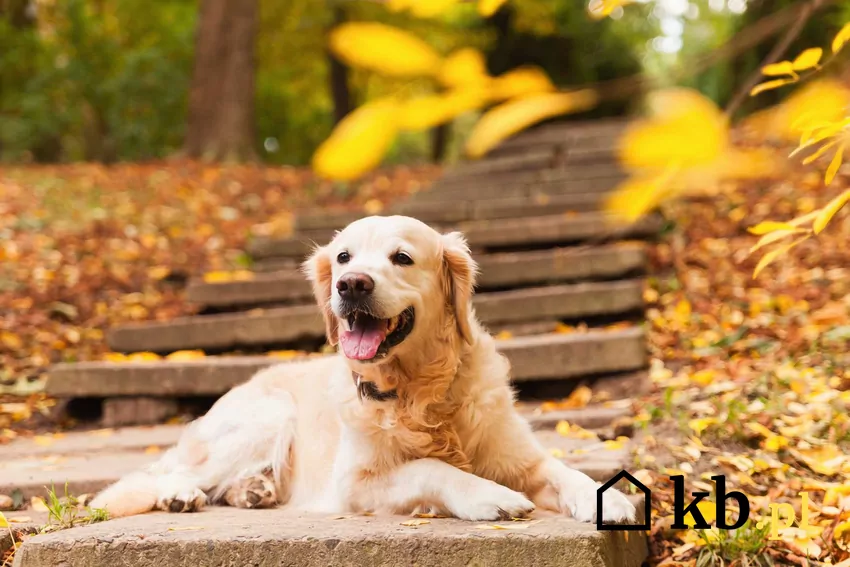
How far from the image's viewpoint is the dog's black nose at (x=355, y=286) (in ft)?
8.44

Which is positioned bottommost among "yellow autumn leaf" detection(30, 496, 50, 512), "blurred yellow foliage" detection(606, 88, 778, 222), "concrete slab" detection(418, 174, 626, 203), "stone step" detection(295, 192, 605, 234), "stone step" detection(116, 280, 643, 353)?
"yellow autumn leaf" detection(30, 496, 50, 512)

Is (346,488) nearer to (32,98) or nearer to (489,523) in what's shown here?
(489,523)

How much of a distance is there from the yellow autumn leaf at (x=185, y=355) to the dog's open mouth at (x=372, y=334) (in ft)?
8.62

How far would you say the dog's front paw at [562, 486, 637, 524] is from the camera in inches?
92.0

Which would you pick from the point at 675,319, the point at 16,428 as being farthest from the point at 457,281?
the point at 16,428

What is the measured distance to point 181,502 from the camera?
9.53 feet

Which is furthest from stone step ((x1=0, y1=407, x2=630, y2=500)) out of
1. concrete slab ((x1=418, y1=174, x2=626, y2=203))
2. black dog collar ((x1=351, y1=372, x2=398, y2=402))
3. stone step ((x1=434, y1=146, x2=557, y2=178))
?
stone step ((x1=434, y1=146, x2=557, y2=178))

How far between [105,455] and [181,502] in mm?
1235

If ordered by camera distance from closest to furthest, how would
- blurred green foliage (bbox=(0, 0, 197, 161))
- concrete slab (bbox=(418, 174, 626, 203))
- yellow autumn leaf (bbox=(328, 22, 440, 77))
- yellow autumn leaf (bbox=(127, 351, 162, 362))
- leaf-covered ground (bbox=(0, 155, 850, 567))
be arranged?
yellow autumn leaf (bbox=(328, 22, 440, 77))
leaf-covered ground (bbox=(0, 155, 850, 567))
yellow autumn leaf (bbox=(127, 351, 162, 362))
concrete slab (bbox=(418, 174, 626, 203))
blurred green foliage (bbox=(0, 0, 197, 161))

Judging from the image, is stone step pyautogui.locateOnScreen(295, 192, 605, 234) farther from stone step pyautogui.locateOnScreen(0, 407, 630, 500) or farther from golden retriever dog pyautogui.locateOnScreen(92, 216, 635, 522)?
golden retriever dog pyautogui.locateOnScreen(92, 216, 635, 522)

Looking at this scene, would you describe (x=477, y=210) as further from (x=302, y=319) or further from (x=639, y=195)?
(x=639, y=195)

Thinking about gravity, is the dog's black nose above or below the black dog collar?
above

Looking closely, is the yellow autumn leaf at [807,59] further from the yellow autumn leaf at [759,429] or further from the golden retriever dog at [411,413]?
the yellow autumn leaf at [759,429]

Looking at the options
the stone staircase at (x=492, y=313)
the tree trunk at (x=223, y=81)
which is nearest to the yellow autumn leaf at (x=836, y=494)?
the stone staircase at (x=492, y=313)
